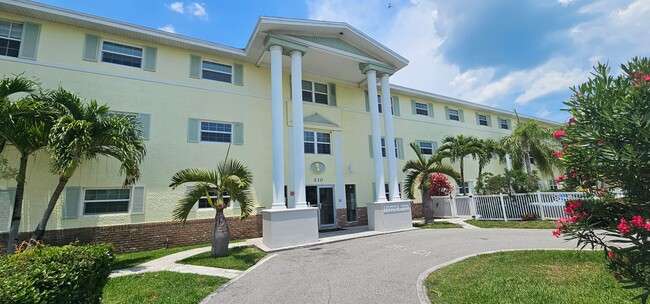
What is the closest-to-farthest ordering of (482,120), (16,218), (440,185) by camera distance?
(16,218) < (440,185) < (482,120)

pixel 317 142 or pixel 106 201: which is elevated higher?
pixel 317 142

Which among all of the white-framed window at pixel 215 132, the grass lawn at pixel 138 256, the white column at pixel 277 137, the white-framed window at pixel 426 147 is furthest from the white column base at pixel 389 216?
the white-framed window at pixel 215 132

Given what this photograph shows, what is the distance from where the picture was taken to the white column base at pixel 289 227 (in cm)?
1033

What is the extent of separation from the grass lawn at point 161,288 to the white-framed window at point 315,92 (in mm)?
10956

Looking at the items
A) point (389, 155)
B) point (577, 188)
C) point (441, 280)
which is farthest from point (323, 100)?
point (577, 188)

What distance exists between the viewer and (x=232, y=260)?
8.40 meters

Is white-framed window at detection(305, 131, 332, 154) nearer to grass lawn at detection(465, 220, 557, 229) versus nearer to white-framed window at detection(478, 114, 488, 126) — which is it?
grass lawn at detection(465, 220, 557, 229)

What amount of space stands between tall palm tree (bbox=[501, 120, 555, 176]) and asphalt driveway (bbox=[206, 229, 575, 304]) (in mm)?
10900

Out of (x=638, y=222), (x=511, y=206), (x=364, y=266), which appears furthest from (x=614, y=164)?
(x=511, y=206)

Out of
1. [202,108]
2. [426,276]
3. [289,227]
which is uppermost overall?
[202,108]

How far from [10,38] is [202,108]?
665 centimetres

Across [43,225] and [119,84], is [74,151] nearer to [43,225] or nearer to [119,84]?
[43,225]

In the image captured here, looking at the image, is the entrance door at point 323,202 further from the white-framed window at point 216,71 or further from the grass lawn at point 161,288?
the grass lawn at point 161,288

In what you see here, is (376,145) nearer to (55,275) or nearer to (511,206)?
(511,206)
